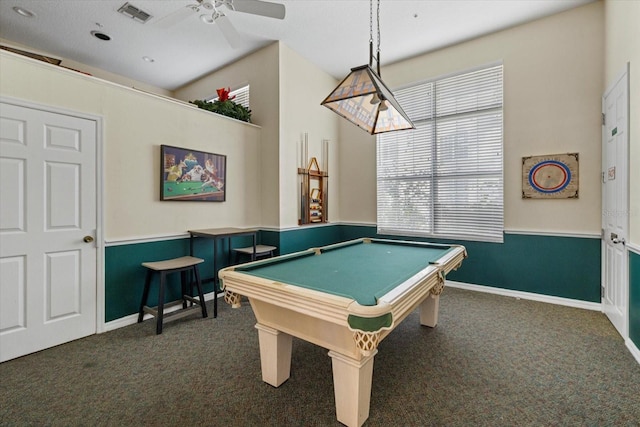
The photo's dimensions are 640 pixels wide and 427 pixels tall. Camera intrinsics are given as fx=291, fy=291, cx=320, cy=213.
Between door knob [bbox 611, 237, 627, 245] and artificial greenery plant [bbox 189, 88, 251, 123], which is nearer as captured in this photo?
door knob [bbox 611, 237, 627, 245]

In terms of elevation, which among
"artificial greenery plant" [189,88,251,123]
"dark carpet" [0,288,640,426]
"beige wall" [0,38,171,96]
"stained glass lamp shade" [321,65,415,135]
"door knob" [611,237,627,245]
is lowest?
"dark carpet" [0,288,640,426]

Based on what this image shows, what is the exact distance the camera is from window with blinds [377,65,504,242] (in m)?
3.88

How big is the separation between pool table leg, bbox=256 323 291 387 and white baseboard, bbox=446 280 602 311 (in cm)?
306

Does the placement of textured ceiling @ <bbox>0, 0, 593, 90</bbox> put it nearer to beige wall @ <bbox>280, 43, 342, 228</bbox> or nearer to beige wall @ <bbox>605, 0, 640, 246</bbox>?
beige wall @ <bbox>280, 43, 342, 228</bbox>

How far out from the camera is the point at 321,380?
2029mm

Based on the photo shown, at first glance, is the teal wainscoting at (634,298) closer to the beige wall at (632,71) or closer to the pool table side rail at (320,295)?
the beige wall at (632,71)

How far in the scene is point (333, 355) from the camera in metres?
1.57

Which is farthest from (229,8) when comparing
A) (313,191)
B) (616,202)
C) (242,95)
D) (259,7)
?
(616,202)

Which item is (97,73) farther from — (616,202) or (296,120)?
(616,202)

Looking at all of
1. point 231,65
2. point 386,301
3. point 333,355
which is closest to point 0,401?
point 333,355

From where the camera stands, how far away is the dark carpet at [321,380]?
5.51ft

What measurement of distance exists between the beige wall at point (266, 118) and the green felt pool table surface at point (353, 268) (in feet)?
5.18

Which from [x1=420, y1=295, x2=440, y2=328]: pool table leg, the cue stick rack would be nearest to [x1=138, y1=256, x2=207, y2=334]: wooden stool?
the cue stick rack

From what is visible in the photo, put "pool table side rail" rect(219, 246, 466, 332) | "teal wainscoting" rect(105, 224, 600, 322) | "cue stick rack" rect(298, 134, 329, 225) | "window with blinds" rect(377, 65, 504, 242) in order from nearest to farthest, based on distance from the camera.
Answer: "pool table side rail" rect(219, 246, 466, 332)
"teal wainscoting" rect(105, 224, 600, 322)
"window with blinds" rect(377, 65, 504, 242)
"cue stick rack" rect(298, 134, 329, 225)
